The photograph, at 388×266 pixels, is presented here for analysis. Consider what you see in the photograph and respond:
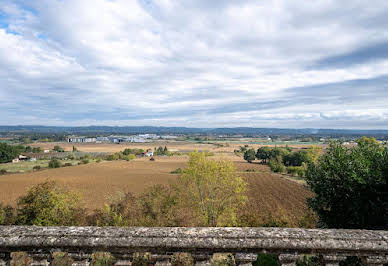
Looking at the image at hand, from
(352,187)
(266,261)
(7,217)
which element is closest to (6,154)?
(7,217)

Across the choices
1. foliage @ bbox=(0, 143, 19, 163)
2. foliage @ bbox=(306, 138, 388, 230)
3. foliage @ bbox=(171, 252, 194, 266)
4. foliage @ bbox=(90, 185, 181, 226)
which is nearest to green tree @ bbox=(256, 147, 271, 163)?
foliage @ bbox=(90, 185, 181, 226)

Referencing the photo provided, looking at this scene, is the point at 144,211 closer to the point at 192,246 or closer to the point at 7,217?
the point at 7,217

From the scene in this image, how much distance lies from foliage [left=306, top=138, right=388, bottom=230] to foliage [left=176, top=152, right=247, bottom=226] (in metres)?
14.5

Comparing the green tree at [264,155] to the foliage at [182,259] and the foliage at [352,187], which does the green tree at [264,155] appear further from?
the foliage at [182,259]

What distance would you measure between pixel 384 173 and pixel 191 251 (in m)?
9.93

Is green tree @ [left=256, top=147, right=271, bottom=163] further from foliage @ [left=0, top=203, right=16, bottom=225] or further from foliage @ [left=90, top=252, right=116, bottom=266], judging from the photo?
foliage @ [left=90, top=252, right=116, bottom=266]

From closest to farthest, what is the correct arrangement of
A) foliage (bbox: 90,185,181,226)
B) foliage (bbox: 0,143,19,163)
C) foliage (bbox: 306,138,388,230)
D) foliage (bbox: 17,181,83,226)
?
foliage (bbox: 306,138,388,230), foliage (bbox: 17,181,83,226), foliage (bbox: 90,185,181,226), foliage (bbox: 0,143,19,163)

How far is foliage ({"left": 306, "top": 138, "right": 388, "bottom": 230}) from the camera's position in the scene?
9242 mm

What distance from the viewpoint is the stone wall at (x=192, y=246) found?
3.57 meters

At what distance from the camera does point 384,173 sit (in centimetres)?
934

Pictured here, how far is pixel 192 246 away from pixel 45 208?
22585 millimetres

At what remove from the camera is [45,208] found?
20609 millimetres

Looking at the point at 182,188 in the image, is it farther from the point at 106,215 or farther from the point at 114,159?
the point at 114,159

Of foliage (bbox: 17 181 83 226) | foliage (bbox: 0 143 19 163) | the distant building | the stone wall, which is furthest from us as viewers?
the distant building
